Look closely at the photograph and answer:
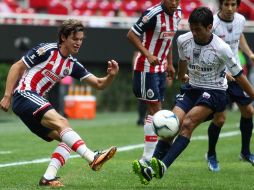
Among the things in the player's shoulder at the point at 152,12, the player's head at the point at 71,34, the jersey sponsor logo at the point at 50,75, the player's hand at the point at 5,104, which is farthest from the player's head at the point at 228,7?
the player's hand at the point at 5,104

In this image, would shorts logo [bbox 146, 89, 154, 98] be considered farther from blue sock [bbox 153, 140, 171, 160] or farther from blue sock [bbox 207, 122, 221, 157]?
blue sock [bbox 153, 140, 171, 160]

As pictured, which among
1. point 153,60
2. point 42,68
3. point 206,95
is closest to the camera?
point 42,68

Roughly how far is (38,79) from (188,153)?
4.68 meters

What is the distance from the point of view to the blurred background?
2466 cm

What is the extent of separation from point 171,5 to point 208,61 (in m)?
2.08

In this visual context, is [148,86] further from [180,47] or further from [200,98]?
[200,98]

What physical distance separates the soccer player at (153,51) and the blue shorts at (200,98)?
159cm

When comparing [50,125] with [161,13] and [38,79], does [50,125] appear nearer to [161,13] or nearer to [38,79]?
[38,79]

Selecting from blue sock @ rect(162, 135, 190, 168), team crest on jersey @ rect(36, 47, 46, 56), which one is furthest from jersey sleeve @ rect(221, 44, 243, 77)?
team crest on jersey @ rect(36, 47, 46, 56)

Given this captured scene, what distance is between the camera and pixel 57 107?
2273 centimetres

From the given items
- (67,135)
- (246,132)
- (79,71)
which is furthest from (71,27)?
(246,132)

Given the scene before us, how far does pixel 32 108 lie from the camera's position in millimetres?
9352

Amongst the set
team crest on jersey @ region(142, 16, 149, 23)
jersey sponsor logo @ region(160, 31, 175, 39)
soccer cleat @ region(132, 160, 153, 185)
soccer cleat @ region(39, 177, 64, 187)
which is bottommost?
soccer cleat @ region(39, 177, 64, 187)

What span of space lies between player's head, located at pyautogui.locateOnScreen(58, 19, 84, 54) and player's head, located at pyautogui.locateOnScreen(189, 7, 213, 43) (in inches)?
46.5
